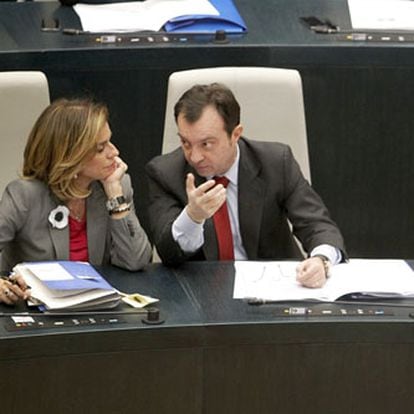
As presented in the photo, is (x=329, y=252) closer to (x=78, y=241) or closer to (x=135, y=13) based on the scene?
(x=78, y=241)

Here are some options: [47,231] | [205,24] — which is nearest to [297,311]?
[47,231]

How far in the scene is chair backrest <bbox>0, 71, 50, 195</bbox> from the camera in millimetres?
4996

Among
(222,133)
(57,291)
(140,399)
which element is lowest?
(140,399)

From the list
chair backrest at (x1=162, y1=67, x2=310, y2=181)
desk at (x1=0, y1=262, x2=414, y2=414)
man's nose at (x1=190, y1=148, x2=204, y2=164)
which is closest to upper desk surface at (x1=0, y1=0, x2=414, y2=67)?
chair backrest at (x1=162, y1=67, x2=310, y2=181)

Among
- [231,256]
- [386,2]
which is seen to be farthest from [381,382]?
[386,2]

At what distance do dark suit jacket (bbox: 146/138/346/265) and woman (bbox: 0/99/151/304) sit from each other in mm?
187

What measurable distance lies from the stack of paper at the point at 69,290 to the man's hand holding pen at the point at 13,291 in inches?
0.9

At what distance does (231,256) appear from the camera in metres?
4.79

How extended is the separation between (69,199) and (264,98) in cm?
91

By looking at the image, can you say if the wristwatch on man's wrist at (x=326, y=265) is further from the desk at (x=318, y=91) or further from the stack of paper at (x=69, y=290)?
the desk at (x=318, y=91)

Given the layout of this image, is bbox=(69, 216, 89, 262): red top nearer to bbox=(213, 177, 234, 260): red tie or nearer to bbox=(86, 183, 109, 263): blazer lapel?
bbox=(86, 183, 109, 263): blazer lapel

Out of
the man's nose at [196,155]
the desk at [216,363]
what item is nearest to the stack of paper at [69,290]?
the desk at [216,363]

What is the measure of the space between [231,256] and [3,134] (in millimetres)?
898

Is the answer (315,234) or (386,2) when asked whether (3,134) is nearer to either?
(315,234)
